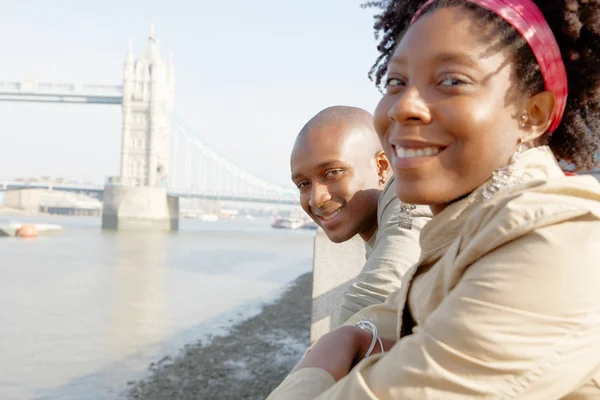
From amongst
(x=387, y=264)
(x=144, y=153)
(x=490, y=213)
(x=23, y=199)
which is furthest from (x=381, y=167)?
(x=23, y=199)

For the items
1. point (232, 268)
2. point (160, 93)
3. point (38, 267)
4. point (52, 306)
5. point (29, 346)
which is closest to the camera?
point (29, 346)

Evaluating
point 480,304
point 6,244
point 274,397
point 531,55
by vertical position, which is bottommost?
point 6,244

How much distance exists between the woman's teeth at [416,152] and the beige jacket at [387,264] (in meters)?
0.49

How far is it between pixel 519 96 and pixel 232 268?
698 inches

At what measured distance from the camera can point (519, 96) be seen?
0.81 meters

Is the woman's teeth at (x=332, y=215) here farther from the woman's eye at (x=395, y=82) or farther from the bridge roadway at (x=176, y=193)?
the bridge roadway at (x=176, y=193)

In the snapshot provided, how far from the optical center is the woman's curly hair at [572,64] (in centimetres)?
81

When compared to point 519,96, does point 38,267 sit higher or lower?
lower

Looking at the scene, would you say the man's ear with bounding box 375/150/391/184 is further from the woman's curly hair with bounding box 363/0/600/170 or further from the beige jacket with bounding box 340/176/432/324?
the woman's curly hair with bounding box 363/0/600/170

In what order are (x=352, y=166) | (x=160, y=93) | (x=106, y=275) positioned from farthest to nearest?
(x=160, y=93), (x=106, y=275), (x=352, y=166)

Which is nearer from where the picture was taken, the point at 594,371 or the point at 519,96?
the point at 594,371

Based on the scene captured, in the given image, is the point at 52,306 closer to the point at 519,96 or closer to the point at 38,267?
the point at 38,267

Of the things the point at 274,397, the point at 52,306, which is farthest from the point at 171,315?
the point at 274,397

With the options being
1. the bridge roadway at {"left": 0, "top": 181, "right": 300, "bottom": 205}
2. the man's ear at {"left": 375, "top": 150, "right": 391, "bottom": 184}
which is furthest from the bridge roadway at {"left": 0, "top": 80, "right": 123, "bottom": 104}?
the man's ear at {"left": 375, "top": 150, "right": 391, "bottom": 184}
